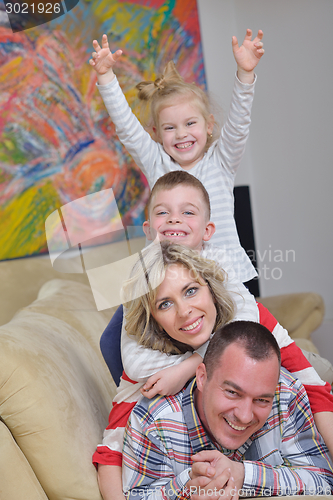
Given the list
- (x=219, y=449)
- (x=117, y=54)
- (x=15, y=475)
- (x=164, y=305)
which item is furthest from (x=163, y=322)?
(x=117, y=54)

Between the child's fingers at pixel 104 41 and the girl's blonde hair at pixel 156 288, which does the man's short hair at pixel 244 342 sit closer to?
the girl's blonde hair at pixel 156 288

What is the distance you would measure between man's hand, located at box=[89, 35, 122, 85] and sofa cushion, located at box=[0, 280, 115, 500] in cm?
64

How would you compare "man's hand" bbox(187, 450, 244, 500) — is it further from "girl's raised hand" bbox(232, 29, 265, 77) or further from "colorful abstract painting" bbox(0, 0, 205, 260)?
"colorful abstract painting" bbox(0, 0, 205, 260)

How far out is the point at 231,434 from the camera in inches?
33.1

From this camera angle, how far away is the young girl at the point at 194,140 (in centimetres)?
111

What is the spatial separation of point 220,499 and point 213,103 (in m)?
1.01

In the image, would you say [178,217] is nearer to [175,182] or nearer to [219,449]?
[175,182]

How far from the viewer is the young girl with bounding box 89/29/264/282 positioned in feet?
3.64

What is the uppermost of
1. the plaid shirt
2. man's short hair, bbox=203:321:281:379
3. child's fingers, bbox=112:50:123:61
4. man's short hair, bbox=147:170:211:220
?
child's fingers, bbox=112:50:123:61

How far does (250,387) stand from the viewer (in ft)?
2.67

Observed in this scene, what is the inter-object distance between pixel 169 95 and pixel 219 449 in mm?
852

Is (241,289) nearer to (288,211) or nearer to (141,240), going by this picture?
(141,240)

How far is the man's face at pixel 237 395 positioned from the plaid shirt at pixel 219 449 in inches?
2.7

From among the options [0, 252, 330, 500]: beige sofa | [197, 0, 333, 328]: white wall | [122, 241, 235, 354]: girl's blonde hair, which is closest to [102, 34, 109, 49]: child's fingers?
[122, 241, 235, 354]: girl's blonde hair
